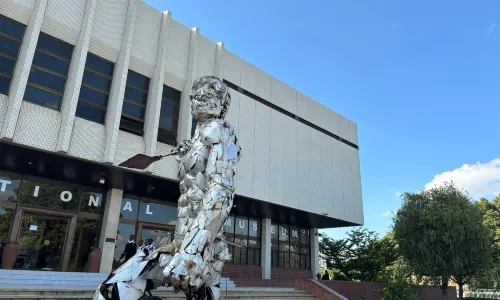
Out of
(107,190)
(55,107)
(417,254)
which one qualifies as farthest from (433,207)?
(55,107)

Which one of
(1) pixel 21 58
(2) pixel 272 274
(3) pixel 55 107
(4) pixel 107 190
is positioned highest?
(1) pixel 21 58

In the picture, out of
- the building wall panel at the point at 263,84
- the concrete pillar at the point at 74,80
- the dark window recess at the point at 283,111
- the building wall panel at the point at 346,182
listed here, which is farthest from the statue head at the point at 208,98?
the building wall panel at the point at 346,182

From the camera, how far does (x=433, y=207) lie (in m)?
20.2

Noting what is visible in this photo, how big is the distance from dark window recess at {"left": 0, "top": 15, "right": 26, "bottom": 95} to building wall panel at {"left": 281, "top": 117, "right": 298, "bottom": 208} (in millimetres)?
12331

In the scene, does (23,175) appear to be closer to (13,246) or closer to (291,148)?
(13,246)

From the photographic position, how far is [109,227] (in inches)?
550

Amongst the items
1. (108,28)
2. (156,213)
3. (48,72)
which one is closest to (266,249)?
(156,213)

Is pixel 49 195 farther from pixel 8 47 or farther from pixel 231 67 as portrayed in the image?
pixel 231 67

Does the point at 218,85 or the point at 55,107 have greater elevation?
the point at 55,107

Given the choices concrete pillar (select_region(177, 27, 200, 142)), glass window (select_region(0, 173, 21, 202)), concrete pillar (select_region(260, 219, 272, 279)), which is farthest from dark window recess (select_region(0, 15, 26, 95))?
concrete pillar (select_region(260, 219, 272, 279))

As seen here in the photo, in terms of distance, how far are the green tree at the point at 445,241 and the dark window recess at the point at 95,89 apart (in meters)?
16.6

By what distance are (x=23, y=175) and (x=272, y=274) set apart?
1349 cm

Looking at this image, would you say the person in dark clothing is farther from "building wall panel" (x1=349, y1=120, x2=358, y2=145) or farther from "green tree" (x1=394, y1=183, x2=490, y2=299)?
"building wall panel" (x1=349, y1=120, x2=358, y2=145)

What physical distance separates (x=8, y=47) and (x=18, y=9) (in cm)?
120
